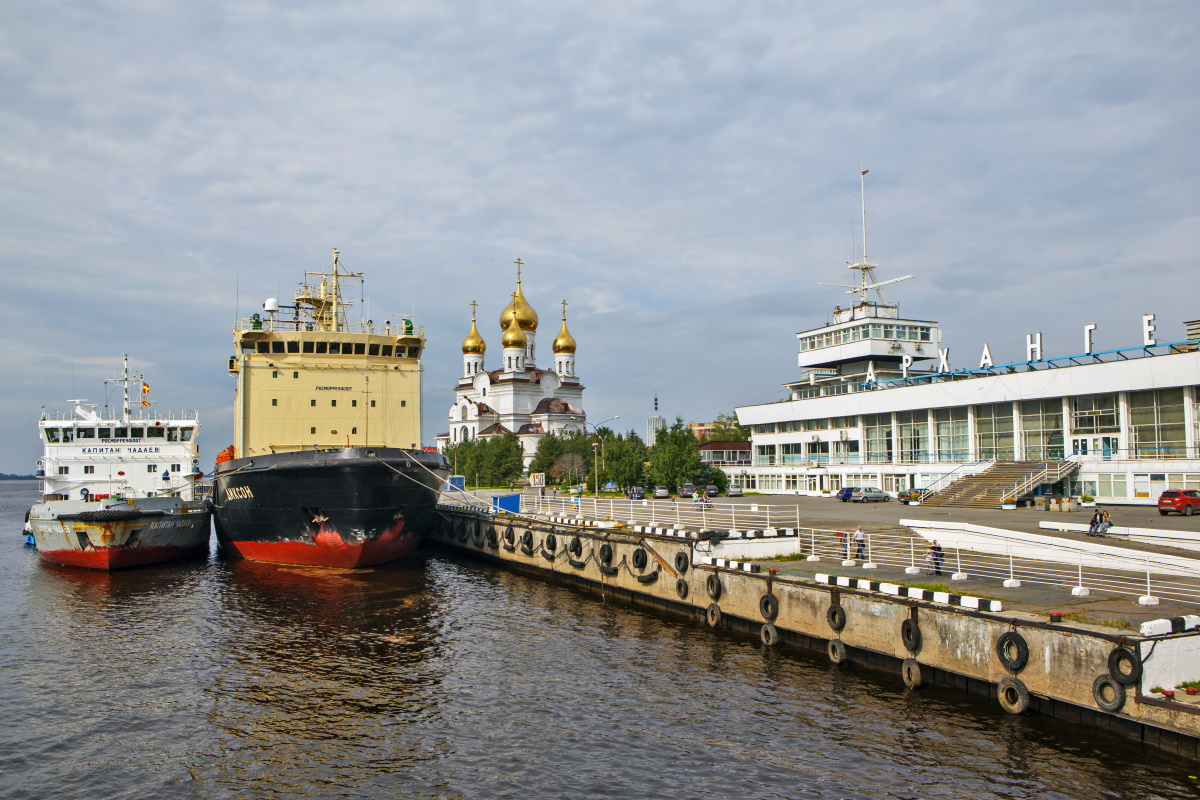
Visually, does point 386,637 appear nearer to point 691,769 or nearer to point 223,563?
point 691,769

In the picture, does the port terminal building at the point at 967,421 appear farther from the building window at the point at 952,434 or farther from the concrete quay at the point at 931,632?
the concrete quay at the point at 931,632

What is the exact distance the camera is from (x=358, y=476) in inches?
1303

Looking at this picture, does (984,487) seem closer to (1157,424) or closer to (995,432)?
(995,432)

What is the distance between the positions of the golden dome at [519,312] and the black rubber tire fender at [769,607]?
101479 mm

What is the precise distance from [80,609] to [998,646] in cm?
2879

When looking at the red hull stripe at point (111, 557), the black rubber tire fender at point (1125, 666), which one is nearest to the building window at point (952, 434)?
the black rubber tire fender at point (1125, 666)

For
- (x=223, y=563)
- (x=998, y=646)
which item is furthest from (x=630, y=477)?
(x=998, y=646)

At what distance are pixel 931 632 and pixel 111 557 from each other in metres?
35.7

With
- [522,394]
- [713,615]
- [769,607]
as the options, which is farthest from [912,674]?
[522,394]

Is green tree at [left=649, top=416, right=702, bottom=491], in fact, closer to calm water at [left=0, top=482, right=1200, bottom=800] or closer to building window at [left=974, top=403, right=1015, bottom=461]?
building window at [left=974, top=403, right=1015, bottom=461]

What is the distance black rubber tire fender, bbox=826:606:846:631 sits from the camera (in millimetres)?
19172

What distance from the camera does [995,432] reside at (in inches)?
2044

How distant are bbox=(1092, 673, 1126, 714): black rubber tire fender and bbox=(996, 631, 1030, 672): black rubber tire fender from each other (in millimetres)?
1323

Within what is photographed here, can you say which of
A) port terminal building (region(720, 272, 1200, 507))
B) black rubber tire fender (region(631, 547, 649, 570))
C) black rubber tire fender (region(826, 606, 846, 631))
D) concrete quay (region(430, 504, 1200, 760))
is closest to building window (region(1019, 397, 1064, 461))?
port terminal building (region(720, 272, 1200, 507))
